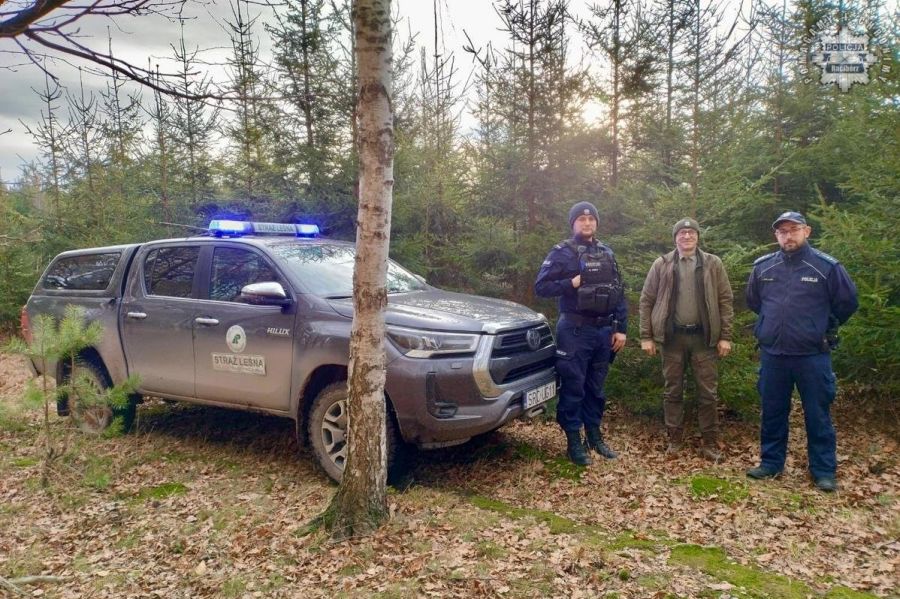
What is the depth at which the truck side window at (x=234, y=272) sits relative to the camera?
5.01m

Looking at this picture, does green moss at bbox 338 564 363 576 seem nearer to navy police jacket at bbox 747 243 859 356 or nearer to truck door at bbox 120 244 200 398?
truck door at bbox 120 244 200 398

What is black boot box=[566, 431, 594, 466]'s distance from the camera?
493 cm

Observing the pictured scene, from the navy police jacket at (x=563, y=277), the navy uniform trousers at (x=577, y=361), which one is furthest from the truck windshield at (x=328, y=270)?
the navy uniform trousers at (x=577, y=361)

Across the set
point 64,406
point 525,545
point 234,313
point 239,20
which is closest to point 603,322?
point 525,545

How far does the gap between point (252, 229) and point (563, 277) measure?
3054mm

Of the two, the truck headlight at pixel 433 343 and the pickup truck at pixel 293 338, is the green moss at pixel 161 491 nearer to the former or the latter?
the pickup truck at pixel 293 338

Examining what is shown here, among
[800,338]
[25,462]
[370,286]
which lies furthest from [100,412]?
[800,338]

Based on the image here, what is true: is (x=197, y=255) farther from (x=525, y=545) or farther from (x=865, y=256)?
(x=865, y=256)

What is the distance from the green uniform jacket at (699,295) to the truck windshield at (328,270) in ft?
7.12

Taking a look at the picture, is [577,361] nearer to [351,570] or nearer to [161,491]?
[351,570]

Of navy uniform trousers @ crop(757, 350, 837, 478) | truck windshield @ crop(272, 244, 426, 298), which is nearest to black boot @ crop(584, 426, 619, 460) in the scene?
navy uniform trousers @ crop(757, 350, 837, 478)

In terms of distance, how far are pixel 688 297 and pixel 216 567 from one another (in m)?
Result: 4.25

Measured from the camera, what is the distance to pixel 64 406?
579 cm

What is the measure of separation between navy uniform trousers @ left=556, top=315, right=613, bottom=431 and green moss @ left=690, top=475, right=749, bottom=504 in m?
1.04
